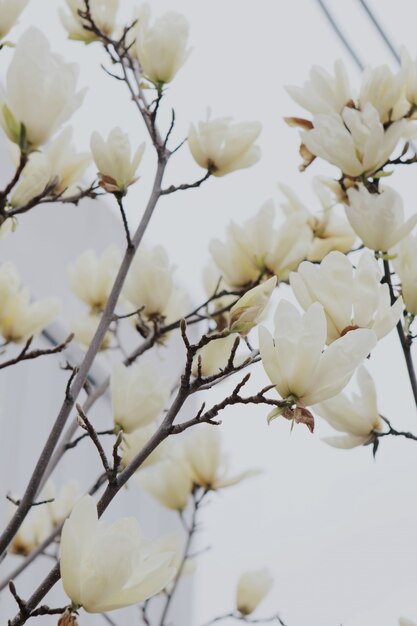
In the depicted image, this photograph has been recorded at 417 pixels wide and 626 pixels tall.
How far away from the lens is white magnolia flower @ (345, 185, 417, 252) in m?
0.61

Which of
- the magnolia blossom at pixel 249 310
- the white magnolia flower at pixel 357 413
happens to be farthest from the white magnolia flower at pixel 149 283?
the magnolia blossom at pixel 249 310

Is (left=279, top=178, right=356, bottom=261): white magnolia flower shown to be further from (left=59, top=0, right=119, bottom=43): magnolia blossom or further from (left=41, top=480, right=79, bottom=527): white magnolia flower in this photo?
(left=41, top=480, right=79, bottom=527): white magnolia flower

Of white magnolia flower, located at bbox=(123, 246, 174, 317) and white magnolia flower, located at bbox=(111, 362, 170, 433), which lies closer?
white magnolia flower, located at bbox=(111, 362, 170, 433)

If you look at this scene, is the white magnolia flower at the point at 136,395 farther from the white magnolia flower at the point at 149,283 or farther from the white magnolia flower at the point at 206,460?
the white magnolia flower at the point at 206,460

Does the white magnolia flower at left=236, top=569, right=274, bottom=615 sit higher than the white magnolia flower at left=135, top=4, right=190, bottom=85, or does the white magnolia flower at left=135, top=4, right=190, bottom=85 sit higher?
the white magnolia flower at left=135, top=4, right=190, bottom=85

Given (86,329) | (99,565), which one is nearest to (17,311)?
(86,329)

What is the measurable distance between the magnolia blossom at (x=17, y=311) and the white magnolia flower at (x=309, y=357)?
1.26 ft

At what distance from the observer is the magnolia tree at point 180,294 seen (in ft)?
1.46

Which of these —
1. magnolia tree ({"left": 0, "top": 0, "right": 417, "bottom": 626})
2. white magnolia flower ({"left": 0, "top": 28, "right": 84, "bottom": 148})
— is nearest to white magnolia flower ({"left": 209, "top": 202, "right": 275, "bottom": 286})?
magnolia tree ({"left": 0, "top": 0, "right": 417, "bottom": 626})

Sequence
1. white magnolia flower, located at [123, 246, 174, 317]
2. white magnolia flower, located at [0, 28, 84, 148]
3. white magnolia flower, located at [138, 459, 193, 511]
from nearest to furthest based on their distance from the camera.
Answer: white magnolia flower, located at [0, 28, 84, 148]
white magnolia flower, located at [123, 246, 174, 317]
white magnolia flower, located at [138, 459, 193, 511]

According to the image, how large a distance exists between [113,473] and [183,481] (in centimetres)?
58

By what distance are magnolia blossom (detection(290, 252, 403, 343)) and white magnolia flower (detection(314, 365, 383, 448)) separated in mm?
133

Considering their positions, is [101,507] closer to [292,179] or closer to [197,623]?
[292,179]

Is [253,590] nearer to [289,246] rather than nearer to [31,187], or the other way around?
[289,246]
